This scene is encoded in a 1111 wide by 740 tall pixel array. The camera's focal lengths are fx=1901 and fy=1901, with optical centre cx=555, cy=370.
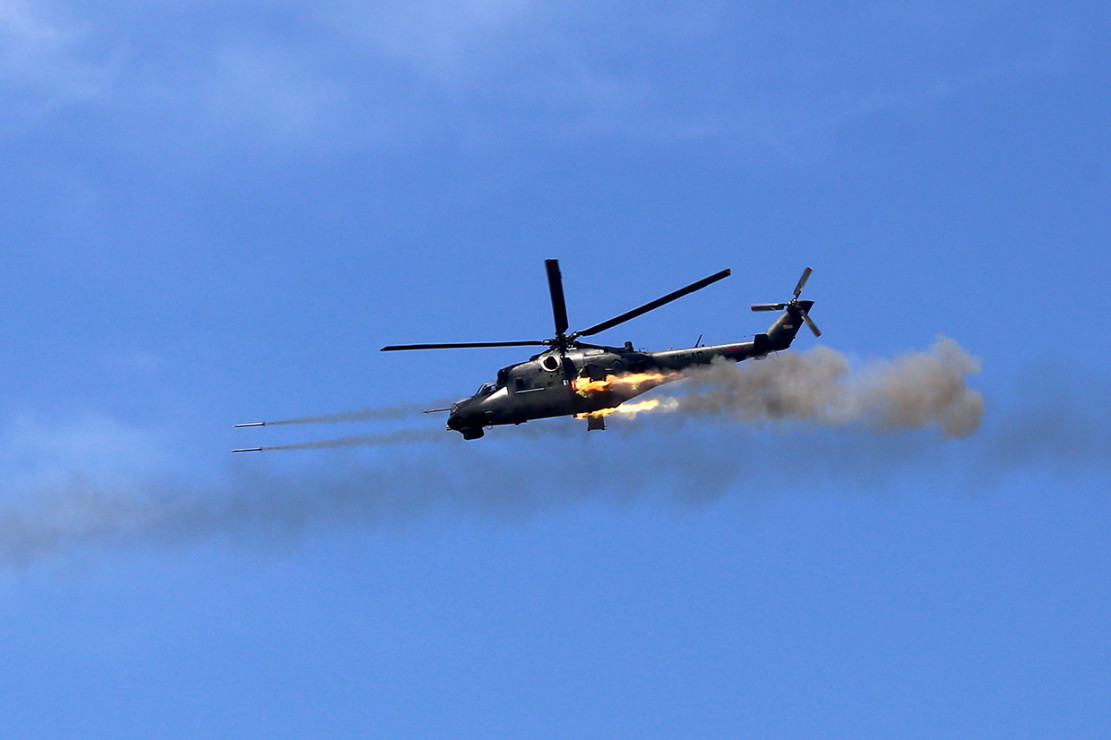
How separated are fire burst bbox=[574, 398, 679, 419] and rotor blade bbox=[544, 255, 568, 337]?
3581 millimetres

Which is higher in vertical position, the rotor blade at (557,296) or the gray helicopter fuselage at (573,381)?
the rotor blade at (557,296)

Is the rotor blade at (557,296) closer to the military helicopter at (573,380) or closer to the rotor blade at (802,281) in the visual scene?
the military helicopter at (573,380)

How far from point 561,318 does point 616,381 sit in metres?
3.55

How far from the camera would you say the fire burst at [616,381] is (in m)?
77.7

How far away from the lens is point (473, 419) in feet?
258

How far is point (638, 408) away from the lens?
79625 millimetres

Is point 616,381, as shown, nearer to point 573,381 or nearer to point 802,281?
point 573,381

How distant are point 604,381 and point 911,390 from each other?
13.9m


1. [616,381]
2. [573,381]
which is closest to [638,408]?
[616,381]

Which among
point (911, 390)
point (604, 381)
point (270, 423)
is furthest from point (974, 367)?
point (270, 423)

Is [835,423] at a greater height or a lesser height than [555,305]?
lesser

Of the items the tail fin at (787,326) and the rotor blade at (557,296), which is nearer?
the rotor blade at (557,296)

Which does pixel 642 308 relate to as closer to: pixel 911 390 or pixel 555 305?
pixel 555 305

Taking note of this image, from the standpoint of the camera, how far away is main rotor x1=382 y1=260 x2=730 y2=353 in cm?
7388
